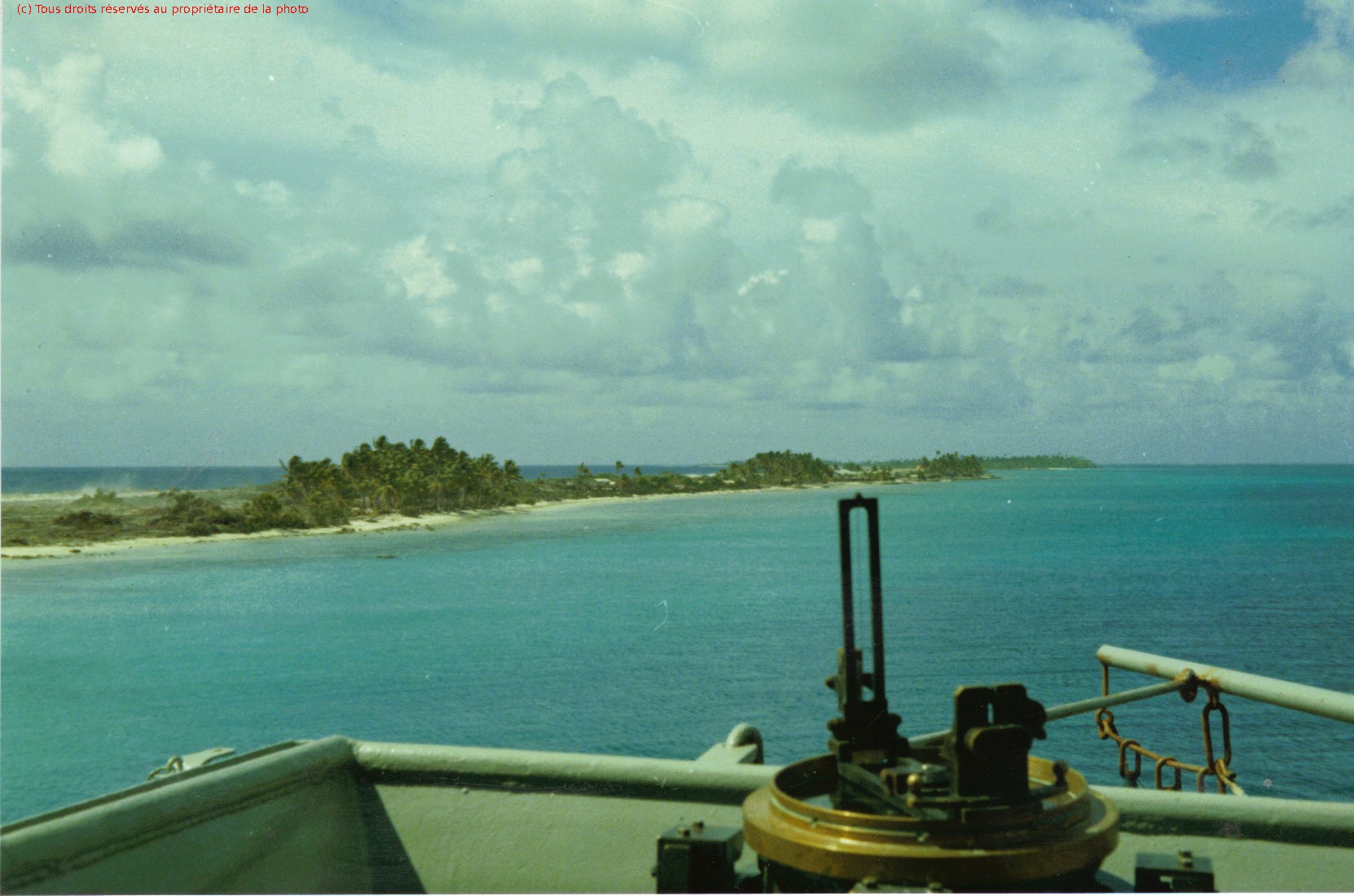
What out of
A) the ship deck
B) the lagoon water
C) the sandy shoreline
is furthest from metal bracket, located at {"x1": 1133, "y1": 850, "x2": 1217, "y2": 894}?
the sandy shoreline

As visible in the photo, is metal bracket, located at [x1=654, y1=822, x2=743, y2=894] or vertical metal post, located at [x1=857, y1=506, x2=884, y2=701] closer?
vertical metal post, located at [x1=857, y1=506, x2=884, y2=701]

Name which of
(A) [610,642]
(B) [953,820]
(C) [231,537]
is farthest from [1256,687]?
(C) [231,537]

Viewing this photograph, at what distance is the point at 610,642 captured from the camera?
53688 mm

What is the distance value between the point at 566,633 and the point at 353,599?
70.7 ft

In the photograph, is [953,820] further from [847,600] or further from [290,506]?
[290,506]

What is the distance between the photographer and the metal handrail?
4926mm

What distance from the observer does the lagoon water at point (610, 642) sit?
3453cm

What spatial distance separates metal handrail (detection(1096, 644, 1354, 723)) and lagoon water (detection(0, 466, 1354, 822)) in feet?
50.6

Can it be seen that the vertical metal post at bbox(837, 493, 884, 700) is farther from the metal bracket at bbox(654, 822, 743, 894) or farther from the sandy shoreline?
the sandy shoreline

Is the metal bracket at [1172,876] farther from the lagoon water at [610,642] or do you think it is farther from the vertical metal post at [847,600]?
the lagoon water at [610,642]

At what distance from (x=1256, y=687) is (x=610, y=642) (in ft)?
163

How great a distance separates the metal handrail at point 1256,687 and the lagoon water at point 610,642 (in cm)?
1543

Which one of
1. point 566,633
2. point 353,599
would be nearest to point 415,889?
point 566,633

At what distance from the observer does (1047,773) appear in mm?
2385
